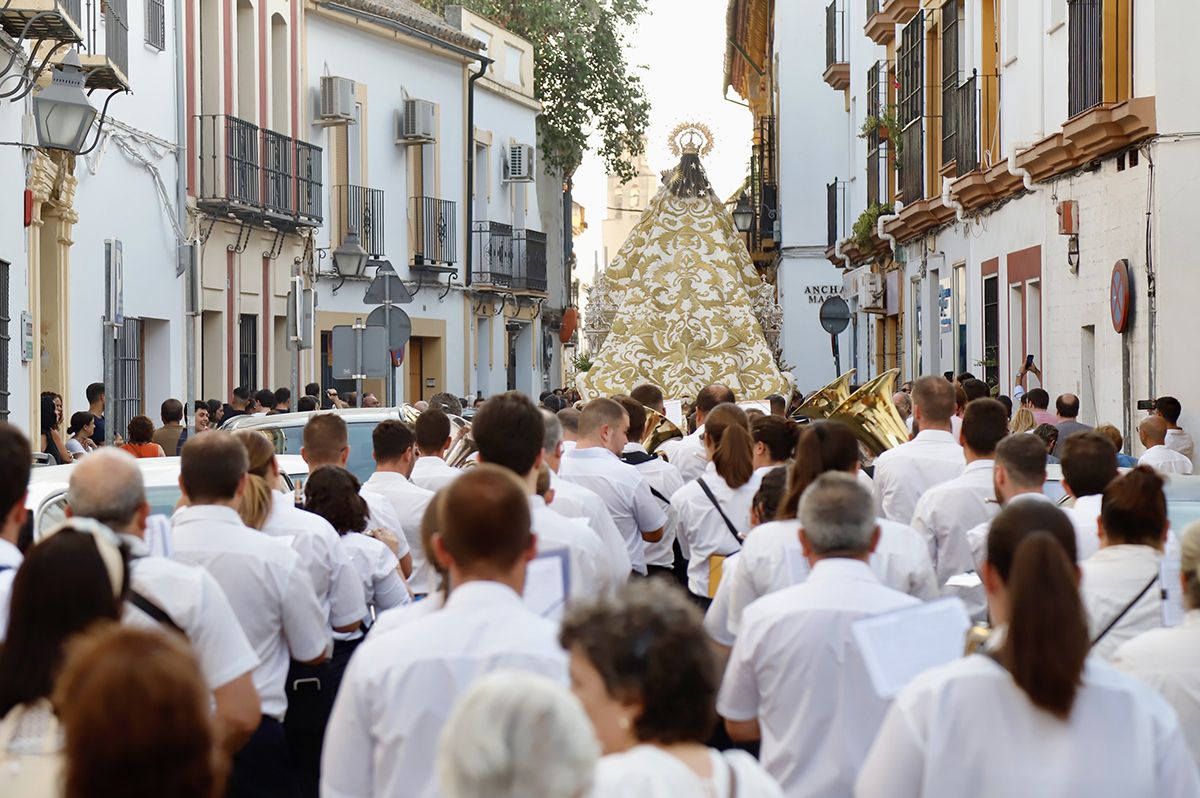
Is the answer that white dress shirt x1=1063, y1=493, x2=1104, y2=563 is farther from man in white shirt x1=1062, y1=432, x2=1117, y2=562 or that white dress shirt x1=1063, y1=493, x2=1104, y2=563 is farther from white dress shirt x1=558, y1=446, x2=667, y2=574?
white dress shirt x1=558, y1=446, x2=667, y2=574

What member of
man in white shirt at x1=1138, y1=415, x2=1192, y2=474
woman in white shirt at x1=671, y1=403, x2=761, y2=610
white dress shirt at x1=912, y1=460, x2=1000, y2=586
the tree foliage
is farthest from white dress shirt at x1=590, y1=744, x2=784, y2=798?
the tree foliage

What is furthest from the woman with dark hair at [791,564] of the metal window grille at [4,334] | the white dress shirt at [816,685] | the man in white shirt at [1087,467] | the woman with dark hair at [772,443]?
the metal window grille at [4,334]

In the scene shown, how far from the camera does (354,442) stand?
13000 mm

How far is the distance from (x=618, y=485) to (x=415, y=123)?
941 inches

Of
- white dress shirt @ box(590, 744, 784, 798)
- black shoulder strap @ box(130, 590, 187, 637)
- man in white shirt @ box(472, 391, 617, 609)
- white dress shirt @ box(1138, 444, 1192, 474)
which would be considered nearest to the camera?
white dress shirt @ box(590, 744, 784, 798)

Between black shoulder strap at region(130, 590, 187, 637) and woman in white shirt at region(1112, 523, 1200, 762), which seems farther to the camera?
black shoulder strap at region(130, 590, 187, 637)

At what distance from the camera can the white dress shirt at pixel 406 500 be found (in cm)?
784

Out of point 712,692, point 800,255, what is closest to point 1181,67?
point 712,692

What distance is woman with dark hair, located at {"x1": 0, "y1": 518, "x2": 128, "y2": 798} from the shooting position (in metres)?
3.61

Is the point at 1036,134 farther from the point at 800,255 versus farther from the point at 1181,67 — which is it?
the point at 800,255

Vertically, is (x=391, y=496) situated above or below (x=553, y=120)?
below

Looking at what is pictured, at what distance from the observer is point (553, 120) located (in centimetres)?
4219

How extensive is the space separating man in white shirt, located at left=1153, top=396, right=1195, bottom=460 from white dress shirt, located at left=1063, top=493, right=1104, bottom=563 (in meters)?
6.56

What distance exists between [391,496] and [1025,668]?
4716 mm
